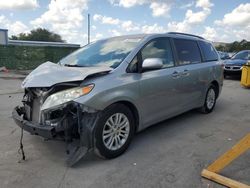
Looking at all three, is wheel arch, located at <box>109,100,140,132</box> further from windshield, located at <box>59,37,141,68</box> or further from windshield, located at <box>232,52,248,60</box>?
windshield, located at <box>232,52,248,60</box>

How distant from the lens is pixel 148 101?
4324 mm

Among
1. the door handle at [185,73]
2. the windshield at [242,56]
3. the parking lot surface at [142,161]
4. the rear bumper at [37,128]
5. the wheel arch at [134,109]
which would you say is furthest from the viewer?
the windshield at [242,56]

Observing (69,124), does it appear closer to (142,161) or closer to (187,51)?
(142,161)

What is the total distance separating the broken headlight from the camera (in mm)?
3477

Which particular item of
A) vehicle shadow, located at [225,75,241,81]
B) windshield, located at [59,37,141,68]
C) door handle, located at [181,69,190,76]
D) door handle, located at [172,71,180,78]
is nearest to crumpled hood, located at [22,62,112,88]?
windshield, located at [59,37,141,68]

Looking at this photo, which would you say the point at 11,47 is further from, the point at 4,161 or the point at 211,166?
the point at 211,166

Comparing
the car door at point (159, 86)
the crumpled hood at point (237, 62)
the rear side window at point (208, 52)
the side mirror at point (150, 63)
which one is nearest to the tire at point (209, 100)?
the rear side window at point (208, 52)

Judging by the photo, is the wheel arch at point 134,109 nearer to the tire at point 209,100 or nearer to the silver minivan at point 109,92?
the silver minivan at point 109,92

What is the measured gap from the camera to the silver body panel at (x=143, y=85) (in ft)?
11.9

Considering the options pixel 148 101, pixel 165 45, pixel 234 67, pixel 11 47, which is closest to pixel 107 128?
pixel 148 101

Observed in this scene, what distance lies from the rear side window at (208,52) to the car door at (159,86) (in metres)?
1.53

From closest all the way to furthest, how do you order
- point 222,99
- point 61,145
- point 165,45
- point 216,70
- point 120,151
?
point 120,151 < point 61,145 < point 165,45 < point 216,70 < point 222,99

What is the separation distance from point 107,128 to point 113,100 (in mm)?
391

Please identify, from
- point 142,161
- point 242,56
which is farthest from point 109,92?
point 242,56
